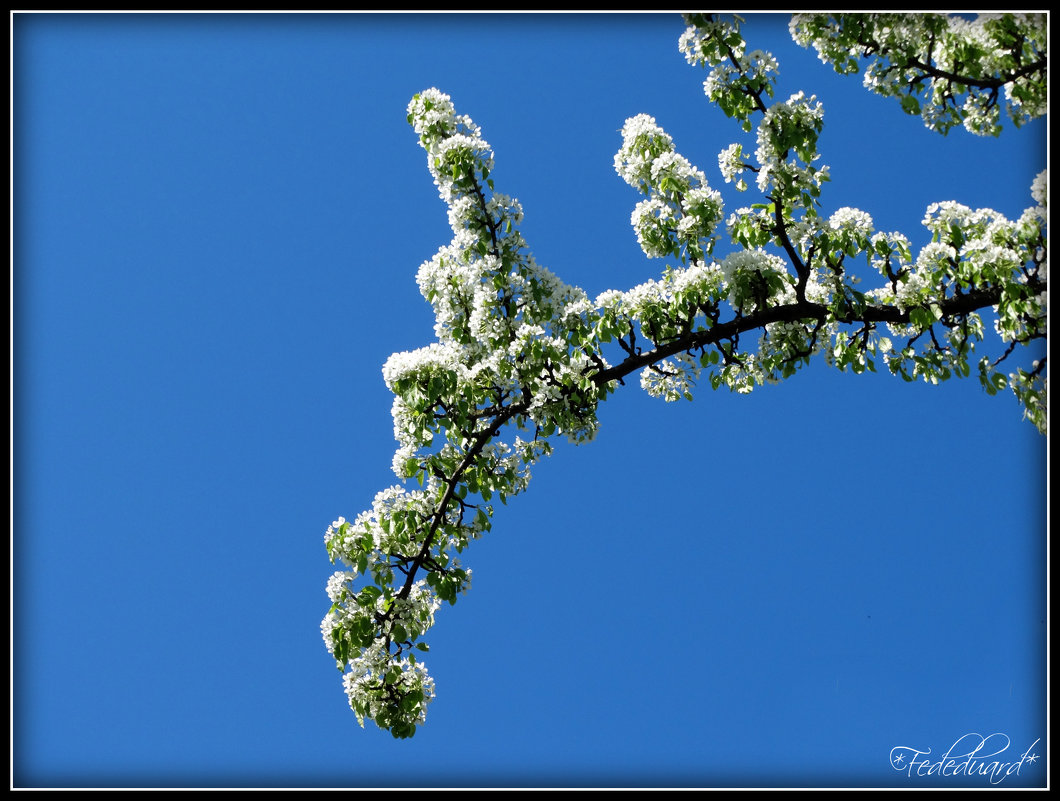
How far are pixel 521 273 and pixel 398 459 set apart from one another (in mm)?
2357

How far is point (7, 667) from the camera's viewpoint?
6.49m

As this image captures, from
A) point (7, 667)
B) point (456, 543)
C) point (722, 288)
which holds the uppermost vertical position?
point (722, 288)

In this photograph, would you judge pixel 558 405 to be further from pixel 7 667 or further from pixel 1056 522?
pixel 7 667

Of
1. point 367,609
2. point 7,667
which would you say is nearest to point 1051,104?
point 367,609

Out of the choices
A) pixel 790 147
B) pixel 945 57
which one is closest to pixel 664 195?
pixel 790 147

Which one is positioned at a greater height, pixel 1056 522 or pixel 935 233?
pixel 935 233

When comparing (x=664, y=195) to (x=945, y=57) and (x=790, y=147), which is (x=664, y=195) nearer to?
(x=790, y=147)

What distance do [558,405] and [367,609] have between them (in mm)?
2758
